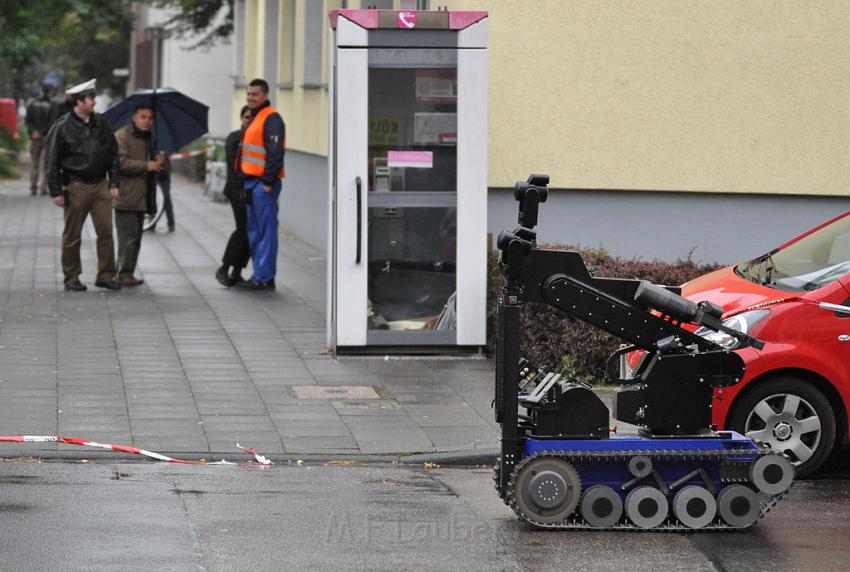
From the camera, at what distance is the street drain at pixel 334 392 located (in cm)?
1045

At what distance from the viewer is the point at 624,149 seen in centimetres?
1429

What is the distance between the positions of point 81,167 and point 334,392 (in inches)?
218

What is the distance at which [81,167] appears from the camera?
15.1 meters

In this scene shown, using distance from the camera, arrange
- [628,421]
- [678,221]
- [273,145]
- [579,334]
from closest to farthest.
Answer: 1. [628,421]
2. [579,334]
3. [678,221]
4. [273,145]

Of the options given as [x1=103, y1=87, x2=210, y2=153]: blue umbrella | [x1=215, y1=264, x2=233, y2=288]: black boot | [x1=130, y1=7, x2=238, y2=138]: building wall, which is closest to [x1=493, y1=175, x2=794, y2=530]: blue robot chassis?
[x1=215, y1=264, x2=233, y2=288]: black boot

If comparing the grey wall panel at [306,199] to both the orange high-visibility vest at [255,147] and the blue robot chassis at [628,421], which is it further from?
the blue robot chassis at [628,421]

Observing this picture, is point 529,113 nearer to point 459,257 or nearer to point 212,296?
point 459,257

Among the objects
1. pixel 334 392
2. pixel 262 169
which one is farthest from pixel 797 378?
pixel 262 169

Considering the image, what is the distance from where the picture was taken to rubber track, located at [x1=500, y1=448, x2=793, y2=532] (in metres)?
7.05

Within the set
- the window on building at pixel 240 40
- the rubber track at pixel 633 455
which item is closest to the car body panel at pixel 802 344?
the rubber track at pixel 633 455

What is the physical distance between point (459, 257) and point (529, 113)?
2536mm

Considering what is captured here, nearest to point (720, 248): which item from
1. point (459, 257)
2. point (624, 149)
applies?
point (624, 149)

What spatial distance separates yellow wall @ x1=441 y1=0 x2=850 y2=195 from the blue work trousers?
273 centimetres

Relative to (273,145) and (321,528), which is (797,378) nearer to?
(321,528)
